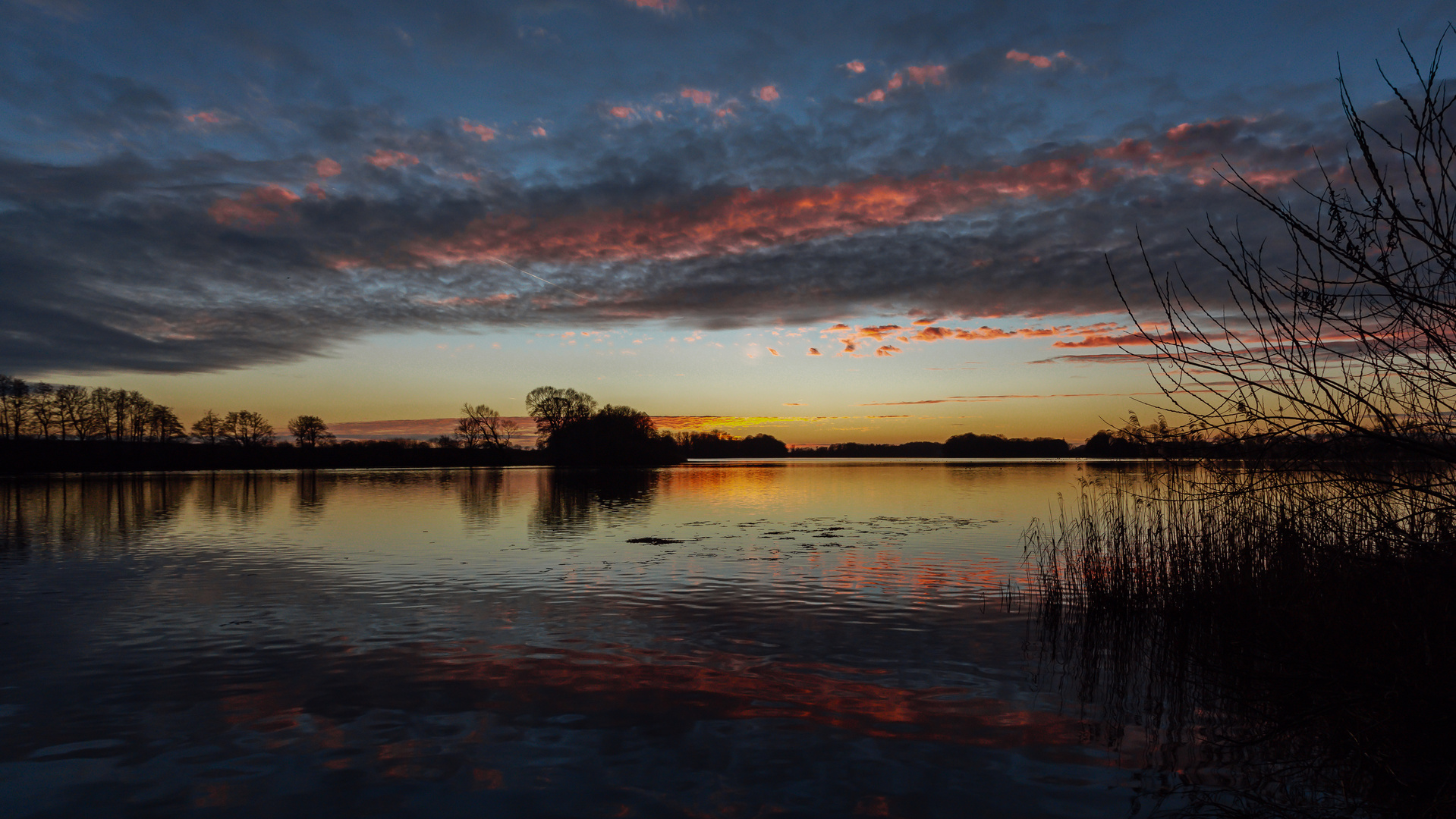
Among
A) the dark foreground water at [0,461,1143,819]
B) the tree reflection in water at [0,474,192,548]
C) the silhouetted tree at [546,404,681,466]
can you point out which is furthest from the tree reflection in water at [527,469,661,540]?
the silhouetted tree at [546,404,681,466]

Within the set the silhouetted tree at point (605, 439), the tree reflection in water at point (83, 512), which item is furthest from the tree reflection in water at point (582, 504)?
the silhouetted tree at point (605, 439)

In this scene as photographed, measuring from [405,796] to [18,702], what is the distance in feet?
18.9

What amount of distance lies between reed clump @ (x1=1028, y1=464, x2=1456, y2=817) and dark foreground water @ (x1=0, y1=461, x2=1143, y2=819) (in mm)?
859

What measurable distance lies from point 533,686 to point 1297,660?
782 centimetres

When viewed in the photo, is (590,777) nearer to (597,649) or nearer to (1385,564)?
(597,649)

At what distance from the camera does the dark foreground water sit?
20.9 ft

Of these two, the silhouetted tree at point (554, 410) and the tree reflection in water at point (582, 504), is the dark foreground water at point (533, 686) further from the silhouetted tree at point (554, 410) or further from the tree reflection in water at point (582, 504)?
the silhouetted tree at point (554, 410)

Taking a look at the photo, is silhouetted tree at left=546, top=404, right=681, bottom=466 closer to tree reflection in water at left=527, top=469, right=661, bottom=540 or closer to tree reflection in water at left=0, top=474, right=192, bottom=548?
tree reflection in water at left=527, top=469, right=661, bottom=540

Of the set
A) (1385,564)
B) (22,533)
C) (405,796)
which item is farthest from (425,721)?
(22,533)

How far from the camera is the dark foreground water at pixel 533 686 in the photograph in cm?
637

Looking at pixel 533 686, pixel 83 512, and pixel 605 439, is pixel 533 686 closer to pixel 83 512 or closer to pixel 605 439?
pixel 83 512

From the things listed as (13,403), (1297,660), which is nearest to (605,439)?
(13,403)

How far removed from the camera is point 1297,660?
5461 mm

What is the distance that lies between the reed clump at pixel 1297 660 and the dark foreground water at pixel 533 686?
33.8 inches
